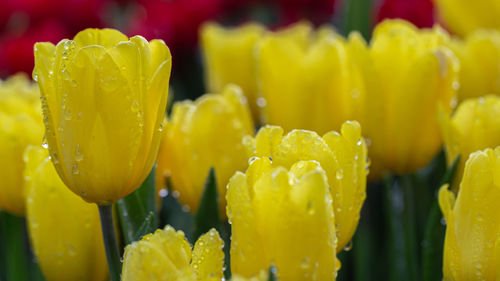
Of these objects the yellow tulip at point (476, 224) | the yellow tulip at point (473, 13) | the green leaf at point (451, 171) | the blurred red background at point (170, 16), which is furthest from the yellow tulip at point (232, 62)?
the yellow tulip at point (476, 224)

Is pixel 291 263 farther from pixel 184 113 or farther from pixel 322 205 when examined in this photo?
pixel 184 113

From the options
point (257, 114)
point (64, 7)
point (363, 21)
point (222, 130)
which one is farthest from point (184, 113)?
point (64, 7)

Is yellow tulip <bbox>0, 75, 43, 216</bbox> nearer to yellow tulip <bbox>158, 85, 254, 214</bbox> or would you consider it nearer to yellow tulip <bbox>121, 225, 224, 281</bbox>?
yellow tulip <bbox>158, 85, 254, 214</bbox>

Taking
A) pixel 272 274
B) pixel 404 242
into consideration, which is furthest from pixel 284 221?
pixel 404 242

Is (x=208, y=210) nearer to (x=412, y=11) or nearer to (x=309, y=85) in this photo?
(x=309, y=85)

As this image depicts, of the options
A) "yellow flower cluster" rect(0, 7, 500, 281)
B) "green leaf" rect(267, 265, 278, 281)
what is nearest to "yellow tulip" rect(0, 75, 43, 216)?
"yellow flower cluster" rect(0, 7, 500, 281)

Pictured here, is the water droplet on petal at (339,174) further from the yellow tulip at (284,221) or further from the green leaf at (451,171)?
the green leaf at (451,171)
